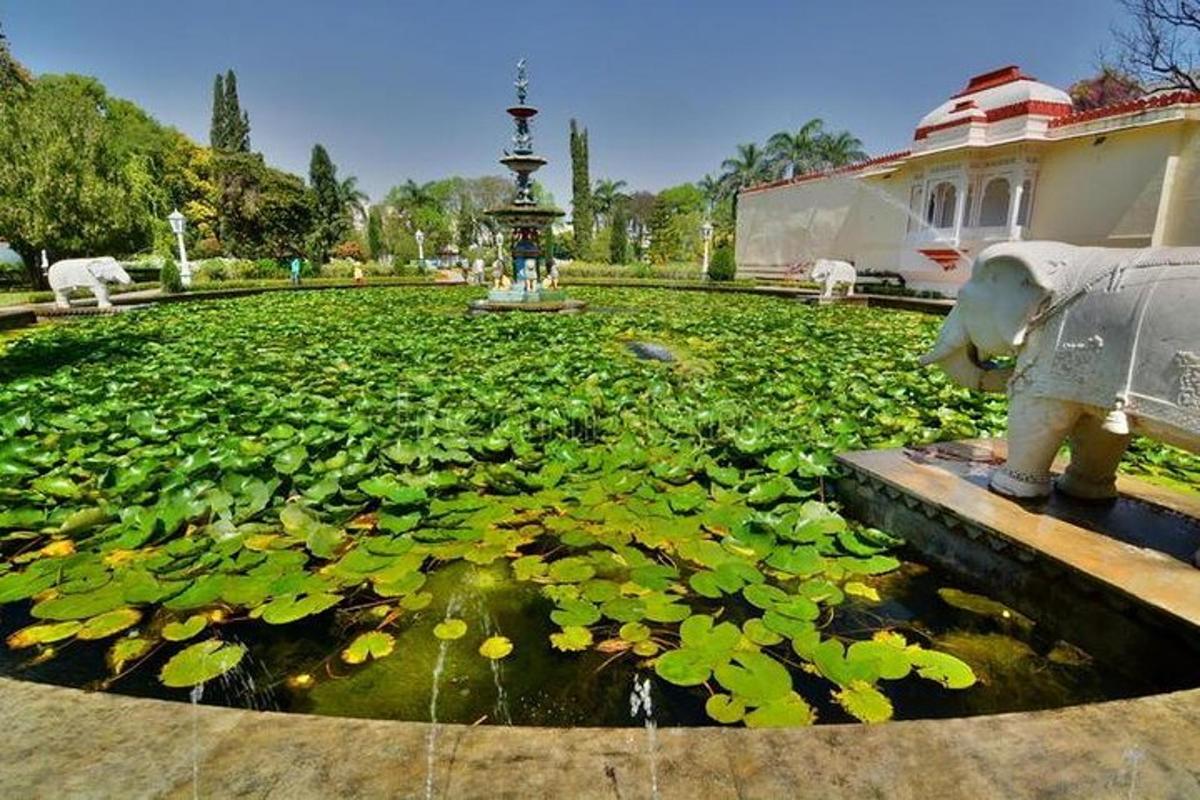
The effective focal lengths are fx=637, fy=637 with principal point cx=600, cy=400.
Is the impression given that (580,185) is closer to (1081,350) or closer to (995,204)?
(995,204)

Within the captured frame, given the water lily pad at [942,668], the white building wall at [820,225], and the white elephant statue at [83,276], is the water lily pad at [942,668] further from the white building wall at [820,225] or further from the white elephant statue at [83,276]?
the white building wall at [820,225]

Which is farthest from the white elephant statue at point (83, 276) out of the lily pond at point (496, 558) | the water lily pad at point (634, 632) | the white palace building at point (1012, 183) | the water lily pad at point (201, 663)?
the white palace building at point (1012, 183)

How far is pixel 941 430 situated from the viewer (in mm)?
4117

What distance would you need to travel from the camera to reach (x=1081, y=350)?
2.14 m

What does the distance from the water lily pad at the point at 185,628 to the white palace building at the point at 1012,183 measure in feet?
53.9

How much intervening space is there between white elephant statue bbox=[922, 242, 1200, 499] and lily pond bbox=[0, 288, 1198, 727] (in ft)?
2.36

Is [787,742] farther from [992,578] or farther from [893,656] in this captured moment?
[992,578]

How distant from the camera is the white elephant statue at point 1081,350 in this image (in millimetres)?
1869

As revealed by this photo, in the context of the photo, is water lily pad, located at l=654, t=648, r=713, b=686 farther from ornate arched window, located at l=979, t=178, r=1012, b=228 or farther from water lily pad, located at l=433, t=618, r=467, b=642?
ornate arched window, located at l=979, t=178, r=1012, b=228

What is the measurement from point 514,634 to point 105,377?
206 inches

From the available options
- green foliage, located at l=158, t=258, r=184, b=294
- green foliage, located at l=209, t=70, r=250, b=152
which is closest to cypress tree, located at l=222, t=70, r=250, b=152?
green foliage, located at l=209, t=70, r=250, b=152

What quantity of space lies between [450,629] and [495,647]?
192 millimetres

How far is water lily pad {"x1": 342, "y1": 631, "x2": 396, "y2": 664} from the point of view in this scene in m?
2.01

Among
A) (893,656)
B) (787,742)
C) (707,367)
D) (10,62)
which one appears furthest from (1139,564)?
(10,62)
